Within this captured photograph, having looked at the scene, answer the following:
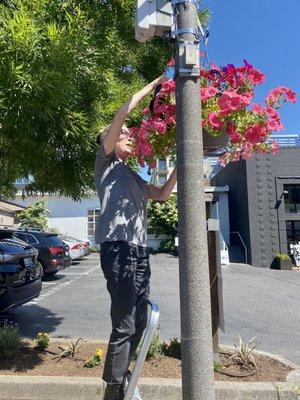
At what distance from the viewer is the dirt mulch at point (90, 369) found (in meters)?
4.14

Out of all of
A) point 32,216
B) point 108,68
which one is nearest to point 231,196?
point 32,216

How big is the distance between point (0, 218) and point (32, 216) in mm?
2630

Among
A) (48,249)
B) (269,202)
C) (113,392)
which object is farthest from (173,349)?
(269,202)

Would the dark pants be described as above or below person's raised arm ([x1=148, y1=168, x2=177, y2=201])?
below

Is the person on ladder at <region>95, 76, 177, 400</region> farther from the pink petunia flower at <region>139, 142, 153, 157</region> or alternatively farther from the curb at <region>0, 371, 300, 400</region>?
the curb at <region>0, 371, 300, 400</region>

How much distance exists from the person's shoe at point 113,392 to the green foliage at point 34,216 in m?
27.0

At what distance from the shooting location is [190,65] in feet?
8.07

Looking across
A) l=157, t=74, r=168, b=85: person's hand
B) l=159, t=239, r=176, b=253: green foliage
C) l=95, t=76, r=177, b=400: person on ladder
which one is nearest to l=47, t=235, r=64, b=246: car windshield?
l=95, t=76, r=177, b=400: person on ladder

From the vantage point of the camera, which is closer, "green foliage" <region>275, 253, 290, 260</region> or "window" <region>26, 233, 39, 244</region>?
"window" <region>26, 233, 39, 244</region>

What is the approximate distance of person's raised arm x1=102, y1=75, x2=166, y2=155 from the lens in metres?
2.74

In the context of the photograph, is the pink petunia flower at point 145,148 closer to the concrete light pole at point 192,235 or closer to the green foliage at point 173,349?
the concrete light pole at point 192,235

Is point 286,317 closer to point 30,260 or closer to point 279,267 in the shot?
point 30,260

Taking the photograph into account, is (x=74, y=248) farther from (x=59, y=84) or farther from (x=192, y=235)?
(x=192, y=235)

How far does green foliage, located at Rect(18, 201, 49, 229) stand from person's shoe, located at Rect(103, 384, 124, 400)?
27.0m
